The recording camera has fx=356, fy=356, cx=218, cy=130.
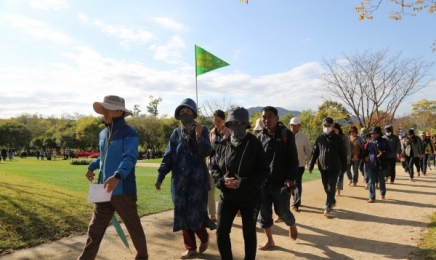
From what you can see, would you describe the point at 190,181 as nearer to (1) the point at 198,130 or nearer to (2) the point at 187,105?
(1) the point at 198,130

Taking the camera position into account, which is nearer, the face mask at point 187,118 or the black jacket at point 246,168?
the black jacket at point 246,168

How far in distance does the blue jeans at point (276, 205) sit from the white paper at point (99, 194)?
2.19 meters

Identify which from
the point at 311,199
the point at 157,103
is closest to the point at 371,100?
the point at 311,199

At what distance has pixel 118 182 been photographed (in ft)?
11.5

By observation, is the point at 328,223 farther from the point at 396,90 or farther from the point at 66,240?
the point at 396,90

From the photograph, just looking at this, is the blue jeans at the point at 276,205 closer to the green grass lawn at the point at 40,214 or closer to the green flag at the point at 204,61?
the green grass lawn at the point at 40,214

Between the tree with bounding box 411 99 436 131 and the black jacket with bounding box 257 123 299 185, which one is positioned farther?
the tree with bounding box 411 99 436 131

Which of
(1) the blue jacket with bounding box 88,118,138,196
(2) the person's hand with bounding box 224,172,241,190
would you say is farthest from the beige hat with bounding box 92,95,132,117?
(2) the person's hand with bounding box 224,172,241,190

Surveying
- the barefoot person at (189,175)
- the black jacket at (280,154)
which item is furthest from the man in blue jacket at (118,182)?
the black jacket at (280,154)

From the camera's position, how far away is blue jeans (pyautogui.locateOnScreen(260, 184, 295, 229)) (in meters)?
4.78

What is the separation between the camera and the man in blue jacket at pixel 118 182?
3.57 meters

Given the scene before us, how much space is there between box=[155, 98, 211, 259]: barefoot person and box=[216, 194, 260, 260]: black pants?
63 cm

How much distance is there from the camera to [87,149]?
6450 cm

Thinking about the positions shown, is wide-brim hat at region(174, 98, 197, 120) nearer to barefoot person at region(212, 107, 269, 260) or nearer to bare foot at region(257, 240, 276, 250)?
barefoot person at region(212, 107, 269, 260)
